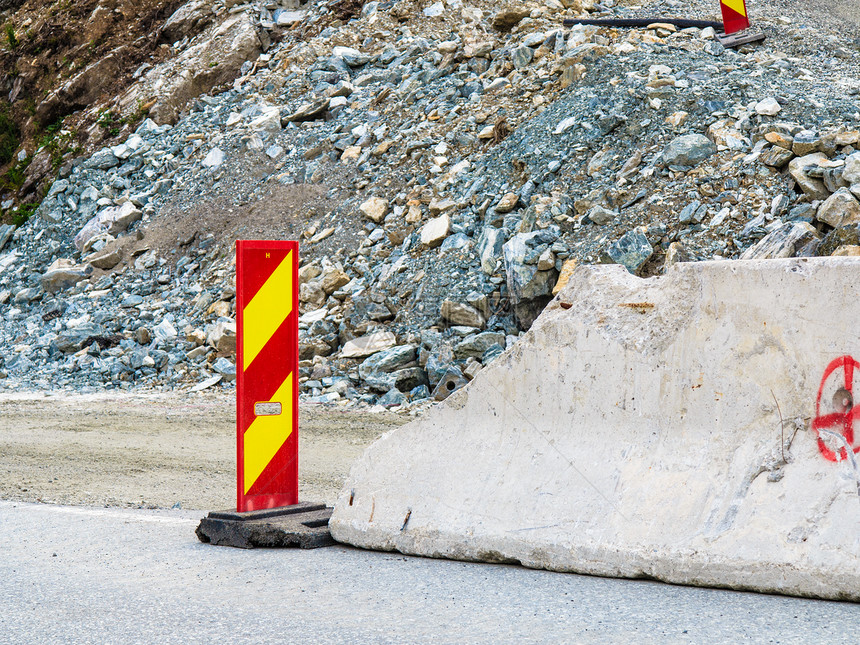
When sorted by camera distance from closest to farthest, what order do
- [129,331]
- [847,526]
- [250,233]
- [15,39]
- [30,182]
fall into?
1. [847,526]
2. [129,331]
3. [250,233]
4. [30,182]
5. [15,39]

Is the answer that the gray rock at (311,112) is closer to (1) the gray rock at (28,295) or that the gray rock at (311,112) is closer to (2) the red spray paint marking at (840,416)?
(1) the gray rock at (28,295)

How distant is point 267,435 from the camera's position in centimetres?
387

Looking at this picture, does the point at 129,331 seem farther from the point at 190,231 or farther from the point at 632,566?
the point at 632,566

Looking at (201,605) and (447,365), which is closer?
(201,605)

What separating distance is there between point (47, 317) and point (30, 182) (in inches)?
215

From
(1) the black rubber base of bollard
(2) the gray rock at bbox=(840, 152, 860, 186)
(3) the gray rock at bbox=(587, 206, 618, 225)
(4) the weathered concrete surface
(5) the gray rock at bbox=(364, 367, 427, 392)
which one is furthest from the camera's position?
(3) the gray rock at bbox=(587, 206, 618, 225)

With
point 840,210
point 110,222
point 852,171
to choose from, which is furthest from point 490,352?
point 110,222

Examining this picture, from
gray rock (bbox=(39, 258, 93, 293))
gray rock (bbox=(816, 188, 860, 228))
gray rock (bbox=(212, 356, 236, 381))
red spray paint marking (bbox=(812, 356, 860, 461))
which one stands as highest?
red spray paint marking (bbox=(812, 356, 860, 461))

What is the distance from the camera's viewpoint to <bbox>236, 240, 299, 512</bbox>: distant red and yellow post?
379cm

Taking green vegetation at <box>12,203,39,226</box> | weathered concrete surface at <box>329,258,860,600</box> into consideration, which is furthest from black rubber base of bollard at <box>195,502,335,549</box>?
green vegetation at <box>12,203,39,226</box>

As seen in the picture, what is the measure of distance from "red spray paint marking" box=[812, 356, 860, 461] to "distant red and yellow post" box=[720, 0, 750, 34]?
→ 12681 mm

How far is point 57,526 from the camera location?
4145mm

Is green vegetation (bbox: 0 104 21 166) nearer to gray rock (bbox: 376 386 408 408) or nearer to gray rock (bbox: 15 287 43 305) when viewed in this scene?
gray rock (bbox: 15 287 43 305)

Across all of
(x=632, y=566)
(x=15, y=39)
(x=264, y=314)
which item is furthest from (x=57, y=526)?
(x=15, y=39)
